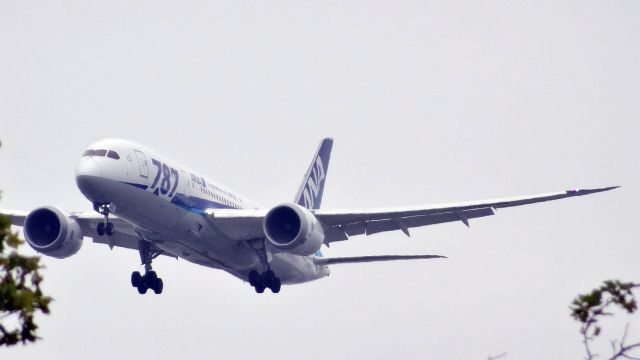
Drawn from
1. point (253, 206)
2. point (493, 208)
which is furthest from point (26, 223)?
point (493, 208)

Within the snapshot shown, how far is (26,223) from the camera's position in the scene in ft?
136

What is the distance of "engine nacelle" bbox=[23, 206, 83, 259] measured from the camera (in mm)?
41281

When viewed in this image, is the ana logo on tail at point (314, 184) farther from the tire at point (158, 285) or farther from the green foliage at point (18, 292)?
the green foliage at point (18, 292)

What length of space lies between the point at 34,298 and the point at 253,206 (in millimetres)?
30343

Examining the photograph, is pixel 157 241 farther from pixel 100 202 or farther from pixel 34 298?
pixel 34 298

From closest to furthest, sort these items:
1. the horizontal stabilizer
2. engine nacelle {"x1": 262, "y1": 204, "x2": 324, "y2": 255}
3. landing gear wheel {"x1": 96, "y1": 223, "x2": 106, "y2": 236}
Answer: landing gear wheel {"x1": 96, "y1": 223, "x2": 106, "y2": 236}, engine nacelle {"x1": 262, "y1": 204, "x2": 324, "y2": 255}, the horizontal stabilizer

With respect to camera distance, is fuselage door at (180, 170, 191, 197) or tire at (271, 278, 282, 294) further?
tire at (271, 278, 282, 294)

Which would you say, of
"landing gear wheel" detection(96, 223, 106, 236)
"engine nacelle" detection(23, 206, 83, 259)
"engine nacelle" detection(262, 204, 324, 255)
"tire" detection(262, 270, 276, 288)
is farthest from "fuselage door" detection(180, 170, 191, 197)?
"engine nacelle" detection(23, 206, 83, 259)

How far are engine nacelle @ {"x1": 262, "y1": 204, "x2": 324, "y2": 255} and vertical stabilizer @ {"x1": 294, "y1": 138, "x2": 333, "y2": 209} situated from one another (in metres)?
10.2

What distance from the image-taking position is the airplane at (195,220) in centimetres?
3566

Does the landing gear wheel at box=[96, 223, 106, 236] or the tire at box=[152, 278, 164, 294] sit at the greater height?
the tire at box=[152, 278, 164, 294]

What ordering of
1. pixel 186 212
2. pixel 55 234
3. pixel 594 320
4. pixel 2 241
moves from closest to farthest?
pixel 594 320 → pixel 2 241 → pixel 186 212 → pixel 55 234

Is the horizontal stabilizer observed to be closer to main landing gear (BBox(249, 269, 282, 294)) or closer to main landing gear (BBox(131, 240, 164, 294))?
main landing gear (BBox(249, 269, 282, 294))

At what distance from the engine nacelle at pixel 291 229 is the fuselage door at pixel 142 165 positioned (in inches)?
194
